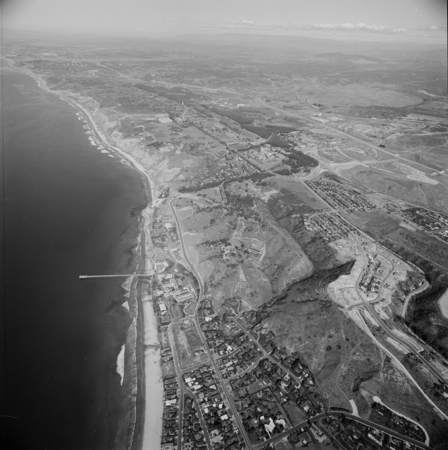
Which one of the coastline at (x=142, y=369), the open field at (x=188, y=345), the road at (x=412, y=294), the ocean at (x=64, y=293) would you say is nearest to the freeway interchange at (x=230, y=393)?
the open field at (x=188, y=345)

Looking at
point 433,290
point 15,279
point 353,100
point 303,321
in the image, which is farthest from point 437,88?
point 15,279

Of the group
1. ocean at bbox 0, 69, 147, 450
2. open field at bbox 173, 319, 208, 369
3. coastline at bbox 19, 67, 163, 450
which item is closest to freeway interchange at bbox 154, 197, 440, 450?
open field at bbox 173, 319, 208, 369

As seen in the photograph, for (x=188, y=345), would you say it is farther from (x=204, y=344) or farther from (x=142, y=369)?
(x=142, y=369)

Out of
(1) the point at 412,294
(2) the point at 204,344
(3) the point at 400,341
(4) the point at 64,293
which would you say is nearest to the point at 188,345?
(2) the point at 204,344

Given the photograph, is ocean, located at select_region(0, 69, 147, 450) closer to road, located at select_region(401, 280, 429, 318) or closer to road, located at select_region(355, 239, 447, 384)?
road, located at select_region(355, 239, 447, 384)

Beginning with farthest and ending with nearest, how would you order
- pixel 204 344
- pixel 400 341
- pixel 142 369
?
1. pixel 204 344
2. pixel 142 369
3. pixel 400 341

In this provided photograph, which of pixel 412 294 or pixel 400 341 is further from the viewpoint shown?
pixel 412 294

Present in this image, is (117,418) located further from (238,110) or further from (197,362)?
(238,110)

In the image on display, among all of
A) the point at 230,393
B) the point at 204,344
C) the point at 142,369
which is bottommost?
the point at 142,369
